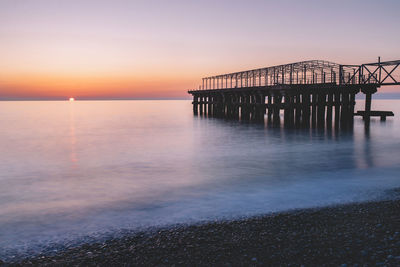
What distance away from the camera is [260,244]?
6188 mm

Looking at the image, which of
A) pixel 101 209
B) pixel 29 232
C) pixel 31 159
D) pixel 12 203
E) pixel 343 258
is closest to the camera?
pixel 343 258

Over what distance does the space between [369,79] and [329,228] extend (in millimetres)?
32297

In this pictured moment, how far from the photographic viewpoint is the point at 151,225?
7.73 meters

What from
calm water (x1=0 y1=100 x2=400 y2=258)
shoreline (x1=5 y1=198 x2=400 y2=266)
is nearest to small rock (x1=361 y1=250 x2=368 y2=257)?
shoreline (x1=5 y1=198 x2=400 y2=266)

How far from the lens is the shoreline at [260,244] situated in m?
5.61

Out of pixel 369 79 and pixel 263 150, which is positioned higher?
pixel 369 79

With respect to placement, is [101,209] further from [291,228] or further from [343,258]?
[343,258]

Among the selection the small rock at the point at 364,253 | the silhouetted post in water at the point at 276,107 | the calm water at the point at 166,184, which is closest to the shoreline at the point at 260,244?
the small rock at the point at 364,253

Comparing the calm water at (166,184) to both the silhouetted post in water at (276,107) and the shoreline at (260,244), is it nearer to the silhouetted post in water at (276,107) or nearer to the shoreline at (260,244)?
the shoreline at (260,244)

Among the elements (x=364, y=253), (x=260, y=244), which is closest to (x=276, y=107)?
(x=260, y=244)

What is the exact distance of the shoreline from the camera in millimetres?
5613

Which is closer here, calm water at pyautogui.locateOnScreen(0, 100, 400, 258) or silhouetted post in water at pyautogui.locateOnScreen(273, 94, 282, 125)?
calm water at pyautogui.locateOnScreen(0, 100, 400, 258)

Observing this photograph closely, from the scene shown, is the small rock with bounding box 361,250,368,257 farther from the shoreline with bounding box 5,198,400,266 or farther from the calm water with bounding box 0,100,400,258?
the calm water with bounding box 0,100,400,258

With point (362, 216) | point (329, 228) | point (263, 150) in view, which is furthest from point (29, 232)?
point (263, 150)
